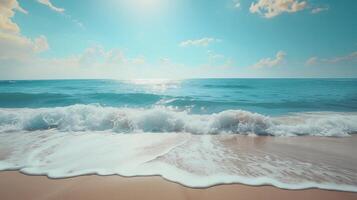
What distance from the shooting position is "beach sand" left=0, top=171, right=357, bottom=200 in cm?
281

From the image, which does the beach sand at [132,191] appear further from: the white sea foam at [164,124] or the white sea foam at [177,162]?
the white sea foam at [164,124]

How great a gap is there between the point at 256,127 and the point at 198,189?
4.62 metres

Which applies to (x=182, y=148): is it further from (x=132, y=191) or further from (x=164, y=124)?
(x=164, y=124)

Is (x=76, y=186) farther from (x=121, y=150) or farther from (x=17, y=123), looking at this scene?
(x=17, y=123)

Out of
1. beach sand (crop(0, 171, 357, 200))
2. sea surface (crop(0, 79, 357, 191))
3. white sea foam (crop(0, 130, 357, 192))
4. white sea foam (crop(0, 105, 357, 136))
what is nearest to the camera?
beach sand (crop(0, 171, 357, 200))

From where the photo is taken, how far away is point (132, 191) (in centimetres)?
293

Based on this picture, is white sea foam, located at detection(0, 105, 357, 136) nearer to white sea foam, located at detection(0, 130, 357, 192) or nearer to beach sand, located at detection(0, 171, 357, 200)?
white sea foam, located at detection(0, 130, 357, 192)

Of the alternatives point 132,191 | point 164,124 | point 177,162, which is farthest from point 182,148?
point 164,124

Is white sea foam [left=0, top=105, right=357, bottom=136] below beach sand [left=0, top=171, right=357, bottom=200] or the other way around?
the other way around

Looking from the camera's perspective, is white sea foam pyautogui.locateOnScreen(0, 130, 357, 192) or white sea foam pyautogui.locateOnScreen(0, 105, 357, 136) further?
white sea foam pyautogui.locateOnScreen(0, 105, 357, 136)

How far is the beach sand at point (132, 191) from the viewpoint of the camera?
9.23 ft

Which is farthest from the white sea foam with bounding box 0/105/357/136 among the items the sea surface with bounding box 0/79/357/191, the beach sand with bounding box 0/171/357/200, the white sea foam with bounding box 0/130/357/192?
the beach sand with bounding box 0/171/357/200

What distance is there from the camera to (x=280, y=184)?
3.15 metres

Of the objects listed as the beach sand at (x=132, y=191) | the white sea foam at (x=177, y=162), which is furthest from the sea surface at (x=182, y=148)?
the beach sand at (x=132, y=191)
